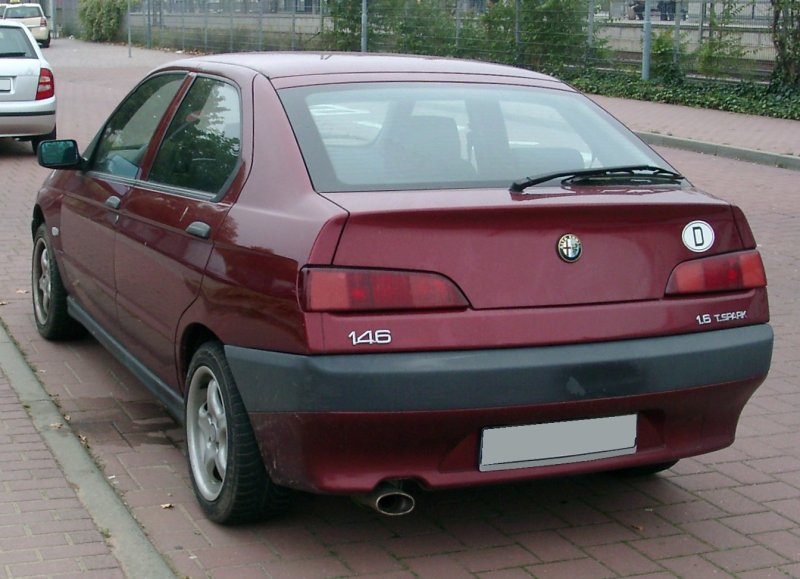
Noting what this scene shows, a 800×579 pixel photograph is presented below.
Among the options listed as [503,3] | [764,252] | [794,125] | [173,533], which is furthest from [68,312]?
[503,3]

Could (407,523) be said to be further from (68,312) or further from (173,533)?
(68,312)

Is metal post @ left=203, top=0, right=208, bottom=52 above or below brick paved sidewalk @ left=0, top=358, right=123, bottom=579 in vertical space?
above

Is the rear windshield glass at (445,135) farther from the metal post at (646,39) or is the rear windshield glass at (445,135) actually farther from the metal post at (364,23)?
the metal post at (364,23)

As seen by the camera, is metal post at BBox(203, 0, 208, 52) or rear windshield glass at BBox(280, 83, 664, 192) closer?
rear windshield glass at BBox(280, 83, 664, 192)

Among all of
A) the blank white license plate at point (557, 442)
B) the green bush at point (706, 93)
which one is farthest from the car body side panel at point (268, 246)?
the green bush at point (706, 93)

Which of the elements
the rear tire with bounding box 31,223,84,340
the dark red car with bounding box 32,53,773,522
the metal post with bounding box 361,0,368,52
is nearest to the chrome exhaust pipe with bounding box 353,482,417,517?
the dark red car with bounding box 32,53,773,522

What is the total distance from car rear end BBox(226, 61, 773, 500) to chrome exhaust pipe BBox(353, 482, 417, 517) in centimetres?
11

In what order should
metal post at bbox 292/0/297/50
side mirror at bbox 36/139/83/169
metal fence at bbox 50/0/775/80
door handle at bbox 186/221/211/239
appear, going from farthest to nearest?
metal post at bbox 292/0/297/50, metal fence at bbox 50/0/775/80, side mirror at bbox 36/139/83/169, door handle at bbox 186/221/211/239

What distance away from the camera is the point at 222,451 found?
14.5 ft

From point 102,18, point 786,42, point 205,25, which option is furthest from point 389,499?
point 102,18

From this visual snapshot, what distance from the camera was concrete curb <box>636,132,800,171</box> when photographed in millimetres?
15217

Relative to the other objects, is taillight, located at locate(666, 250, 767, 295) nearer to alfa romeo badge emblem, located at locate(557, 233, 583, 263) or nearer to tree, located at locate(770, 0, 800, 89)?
alfa romeo badge emblem, located at locate(557, 233, 583, 263)

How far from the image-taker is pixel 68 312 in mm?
6727

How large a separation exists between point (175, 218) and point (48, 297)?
2.46 metres
